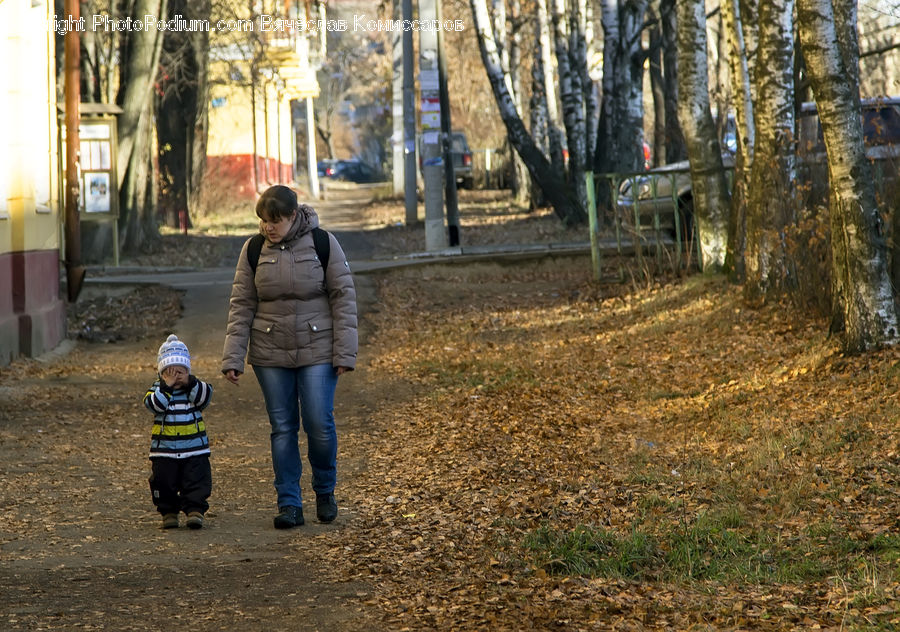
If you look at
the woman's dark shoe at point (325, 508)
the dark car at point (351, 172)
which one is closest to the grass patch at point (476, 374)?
the woman's dark shoe at point (325, 508)

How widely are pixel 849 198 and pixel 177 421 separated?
5.38 m

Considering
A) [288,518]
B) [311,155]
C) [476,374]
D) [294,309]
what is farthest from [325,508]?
[311,155]

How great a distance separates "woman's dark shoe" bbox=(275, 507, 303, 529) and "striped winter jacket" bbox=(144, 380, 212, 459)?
51 centimetres

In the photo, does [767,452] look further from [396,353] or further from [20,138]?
[20,138]

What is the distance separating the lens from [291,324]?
243 inches

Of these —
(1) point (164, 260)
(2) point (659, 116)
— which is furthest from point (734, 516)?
(2) point (659, 116)

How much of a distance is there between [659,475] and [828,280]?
4.91 meters

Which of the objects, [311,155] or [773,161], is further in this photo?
[311,155]

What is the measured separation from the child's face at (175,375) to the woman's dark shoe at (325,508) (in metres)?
0.90

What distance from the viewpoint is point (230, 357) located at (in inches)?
242

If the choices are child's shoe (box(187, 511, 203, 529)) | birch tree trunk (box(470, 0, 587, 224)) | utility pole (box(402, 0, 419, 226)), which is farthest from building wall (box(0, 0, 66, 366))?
utility pole (box(402, 0, 419, 226))

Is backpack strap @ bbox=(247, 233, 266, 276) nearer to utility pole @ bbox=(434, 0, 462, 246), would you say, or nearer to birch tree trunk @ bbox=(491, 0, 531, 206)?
utility pole @ bbox=(434, 0, 462, 246)

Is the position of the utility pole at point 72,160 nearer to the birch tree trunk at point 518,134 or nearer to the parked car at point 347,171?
the birch tree trunk at point 518,134

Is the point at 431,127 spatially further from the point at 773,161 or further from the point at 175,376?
the point at 175,376
